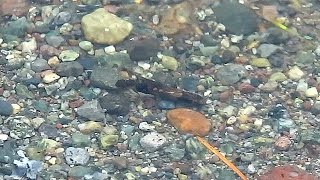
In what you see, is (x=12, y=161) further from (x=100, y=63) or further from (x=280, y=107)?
(x=280, y=107)

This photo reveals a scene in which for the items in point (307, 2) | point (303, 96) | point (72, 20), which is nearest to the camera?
point (303, 96)

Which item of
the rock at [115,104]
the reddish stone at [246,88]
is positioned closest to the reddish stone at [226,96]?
the reddish stone at [246,88]

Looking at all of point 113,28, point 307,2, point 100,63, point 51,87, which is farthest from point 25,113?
point 307,2

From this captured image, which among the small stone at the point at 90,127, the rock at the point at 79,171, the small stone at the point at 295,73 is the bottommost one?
the rock at the point at 79,171

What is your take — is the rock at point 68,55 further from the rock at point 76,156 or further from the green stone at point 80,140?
the rock at point 76,156

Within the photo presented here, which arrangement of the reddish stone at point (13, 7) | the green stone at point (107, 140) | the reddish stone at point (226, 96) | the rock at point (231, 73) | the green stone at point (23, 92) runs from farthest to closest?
1. the reddish stone at point (13, 7)
2. the rock at point (231, 73)
3. the reddish stone at point (226, 96)
4. the green stone at point (23, 92)
5. the green stone at point (107, 140)

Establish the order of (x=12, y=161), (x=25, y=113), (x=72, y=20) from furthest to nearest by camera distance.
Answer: (x=72, y=20)
(x=25, y=113)
(x=12, y=161)

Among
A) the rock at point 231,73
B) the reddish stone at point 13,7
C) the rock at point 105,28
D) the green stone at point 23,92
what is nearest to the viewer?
the green stone at point 23,92

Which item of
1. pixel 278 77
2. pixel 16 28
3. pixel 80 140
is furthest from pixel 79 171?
pixel 278 77
